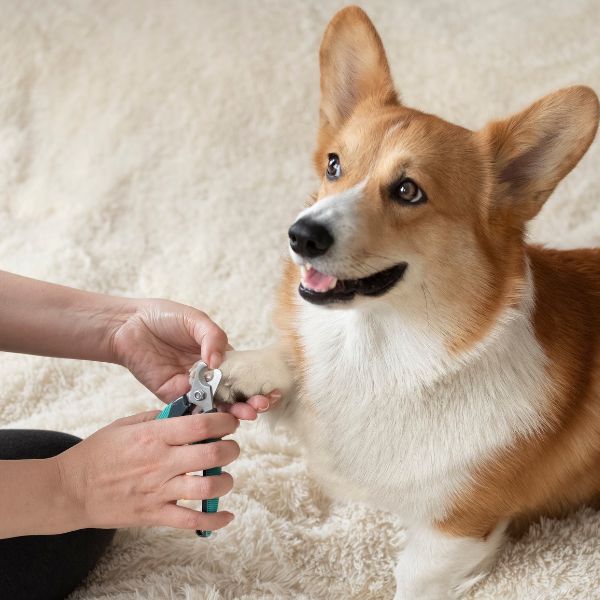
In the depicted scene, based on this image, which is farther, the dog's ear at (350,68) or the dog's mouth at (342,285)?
the dog's ear at (350,68)

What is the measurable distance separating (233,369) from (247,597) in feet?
1.36

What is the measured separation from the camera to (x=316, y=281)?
4.00 ft

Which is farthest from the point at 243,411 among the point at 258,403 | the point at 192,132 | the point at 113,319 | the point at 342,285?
the point at 192,132

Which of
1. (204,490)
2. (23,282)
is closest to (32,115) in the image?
(23,282)

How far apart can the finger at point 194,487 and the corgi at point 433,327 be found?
0.17 m

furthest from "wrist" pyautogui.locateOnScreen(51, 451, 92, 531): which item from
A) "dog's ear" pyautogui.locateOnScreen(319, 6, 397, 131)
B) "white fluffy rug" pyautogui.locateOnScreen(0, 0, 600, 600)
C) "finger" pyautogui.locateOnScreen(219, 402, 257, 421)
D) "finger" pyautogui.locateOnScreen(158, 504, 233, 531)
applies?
"dog's ear" pyautogui.locateOnScreen(319, 6, 397, 131)

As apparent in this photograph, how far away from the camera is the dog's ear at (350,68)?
54.6 inches

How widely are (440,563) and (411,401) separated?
29 centimetres

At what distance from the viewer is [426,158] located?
1264 mm

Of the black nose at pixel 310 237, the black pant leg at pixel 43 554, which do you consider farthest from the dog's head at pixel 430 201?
the black pant leg at pixel 43 554

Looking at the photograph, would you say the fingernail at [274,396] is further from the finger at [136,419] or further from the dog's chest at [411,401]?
the finger at [136,419]

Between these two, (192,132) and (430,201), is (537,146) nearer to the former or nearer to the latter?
(430,201)

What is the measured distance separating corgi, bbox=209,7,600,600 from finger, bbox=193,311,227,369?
33 mm

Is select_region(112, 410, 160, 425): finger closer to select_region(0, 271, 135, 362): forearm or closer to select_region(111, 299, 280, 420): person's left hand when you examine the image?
select_region(111, 299, 280, 420): person's left hand
